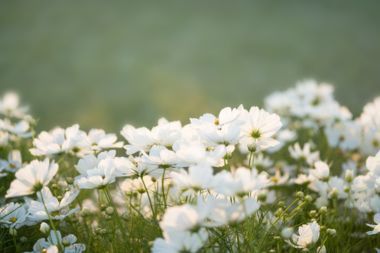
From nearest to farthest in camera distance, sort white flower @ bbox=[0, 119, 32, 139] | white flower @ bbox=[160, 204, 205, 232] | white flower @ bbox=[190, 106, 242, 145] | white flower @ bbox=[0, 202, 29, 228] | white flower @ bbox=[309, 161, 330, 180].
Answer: white flower @ bbox=[160, 204, 205, 232]
white flower @ bbox=[190, 106, 242, 145]
white flower @ bbox=[0, 202, 29, 228]
white flower @ bbox=[309, 161, 330, 180]
white flower @ bbox=[0, 119, 32, 139]

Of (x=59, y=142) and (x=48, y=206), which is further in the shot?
(x=59, y=142)

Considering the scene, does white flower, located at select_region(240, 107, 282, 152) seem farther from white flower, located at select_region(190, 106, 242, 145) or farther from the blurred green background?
the blurred green background

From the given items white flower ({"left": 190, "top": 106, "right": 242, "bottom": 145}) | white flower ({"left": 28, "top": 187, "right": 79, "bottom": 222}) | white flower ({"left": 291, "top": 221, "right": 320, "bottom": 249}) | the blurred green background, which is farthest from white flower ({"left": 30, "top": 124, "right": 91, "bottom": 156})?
the blurred green background

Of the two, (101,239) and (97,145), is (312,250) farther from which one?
(97,145)

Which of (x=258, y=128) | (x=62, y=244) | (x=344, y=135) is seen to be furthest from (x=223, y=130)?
(x=344, y=135)

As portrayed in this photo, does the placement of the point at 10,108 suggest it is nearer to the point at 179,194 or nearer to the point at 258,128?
the point at 179,194
